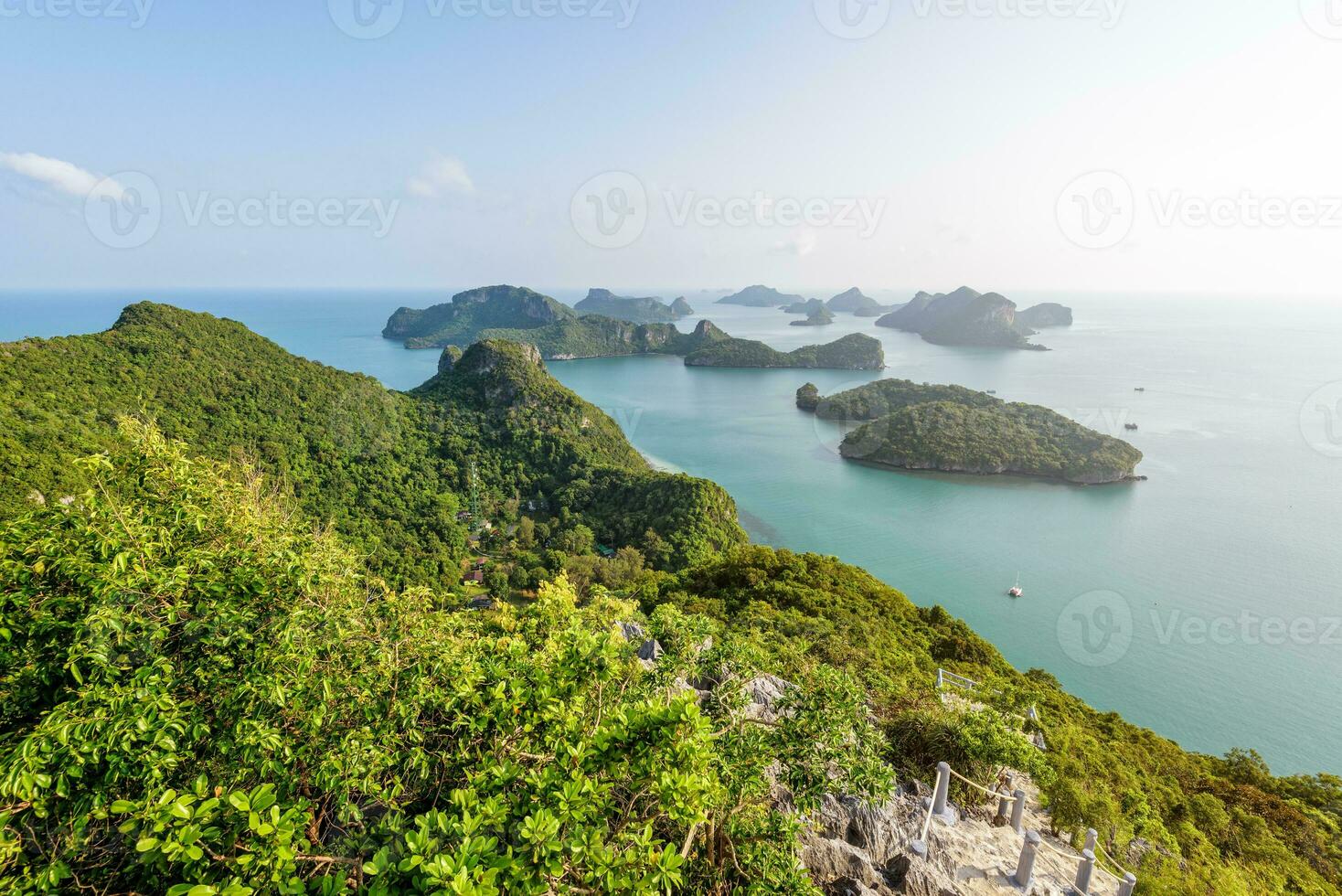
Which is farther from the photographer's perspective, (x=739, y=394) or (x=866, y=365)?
(x=866, y=365)

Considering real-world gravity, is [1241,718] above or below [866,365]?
below

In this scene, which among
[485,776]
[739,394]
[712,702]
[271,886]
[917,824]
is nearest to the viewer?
[271,886]

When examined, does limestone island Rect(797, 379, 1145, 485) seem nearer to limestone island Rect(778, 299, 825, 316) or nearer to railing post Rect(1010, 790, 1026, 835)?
railing post Rect(1010, 790, 1026, 835)

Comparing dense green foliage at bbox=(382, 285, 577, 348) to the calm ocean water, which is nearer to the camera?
the calm ocean water

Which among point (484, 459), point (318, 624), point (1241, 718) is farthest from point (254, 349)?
point (1241, 718)

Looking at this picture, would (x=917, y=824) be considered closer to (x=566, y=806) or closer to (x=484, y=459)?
(x=566, y=806)
